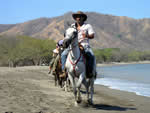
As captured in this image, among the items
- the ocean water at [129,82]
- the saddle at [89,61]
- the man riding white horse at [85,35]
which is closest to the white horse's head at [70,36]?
the man riding white horse at [85,35]

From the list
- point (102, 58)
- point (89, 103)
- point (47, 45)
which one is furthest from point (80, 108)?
point (102, 58)

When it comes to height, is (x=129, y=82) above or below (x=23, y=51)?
below

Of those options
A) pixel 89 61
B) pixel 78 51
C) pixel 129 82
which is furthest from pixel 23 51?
pixel 78 51

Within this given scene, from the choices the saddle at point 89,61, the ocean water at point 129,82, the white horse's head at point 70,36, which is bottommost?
the ocean water at point 129,82

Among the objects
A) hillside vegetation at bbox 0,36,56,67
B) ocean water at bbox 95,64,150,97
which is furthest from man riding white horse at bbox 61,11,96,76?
hillside vegetation at bbox 0,36,56,67

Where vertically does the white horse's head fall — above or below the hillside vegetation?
above

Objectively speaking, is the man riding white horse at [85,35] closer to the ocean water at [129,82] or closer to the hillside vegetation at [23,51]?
the ocean water at [129,82]

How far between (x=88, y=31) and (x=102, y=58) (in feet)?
471

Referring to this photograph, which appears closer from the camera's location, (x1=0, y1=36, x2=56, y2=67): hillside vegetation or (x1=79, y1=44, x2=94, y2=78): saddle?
(x1=79, y1=44, x2=94, y2=78): saddle

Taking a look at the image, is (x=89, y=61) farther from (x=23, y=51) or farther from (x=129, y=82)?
(x=23, y=51)

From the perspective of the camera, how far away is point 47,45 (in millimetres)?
74062

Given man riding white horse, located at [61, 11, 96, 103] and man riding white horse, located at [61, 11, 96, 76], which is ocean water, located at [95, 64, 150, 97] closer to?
man riding white horse, located at [61, 11, 96, 76]

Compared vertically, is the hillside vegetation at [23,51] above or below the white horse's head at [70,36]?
below

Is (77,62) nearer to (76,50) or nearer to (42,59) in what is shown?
(76,50)
